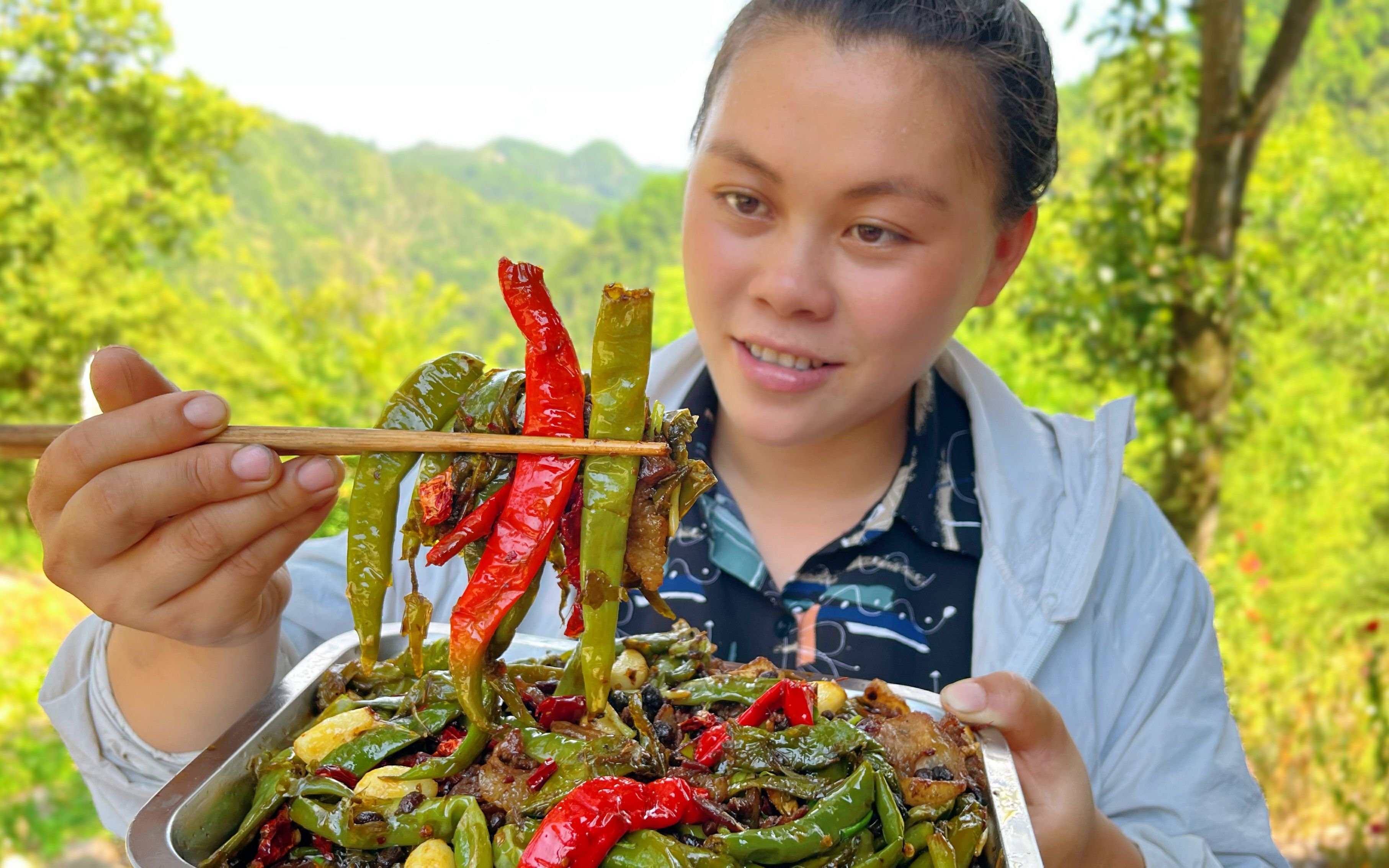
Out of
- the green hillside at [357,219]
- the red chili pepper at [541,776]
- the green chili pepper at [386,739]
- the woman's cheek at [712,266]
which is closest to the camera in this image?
the red chili pepper at [541,776]

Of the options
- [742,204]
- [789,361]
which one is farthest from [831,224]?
[789,361]

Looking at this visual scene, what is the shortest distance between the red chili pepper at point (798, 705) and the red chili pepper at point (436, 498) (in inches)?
30.5

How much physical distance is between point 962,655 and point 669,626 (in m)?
0.88

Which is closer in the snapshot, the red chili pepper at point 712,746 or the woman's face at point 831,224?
the red chili pepper at point 712,746

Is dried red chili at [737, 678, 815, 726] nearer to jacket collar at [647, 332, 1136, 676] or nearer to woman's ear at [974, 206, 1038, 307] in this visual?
jacket collar at [647, 332, 1136, 676]

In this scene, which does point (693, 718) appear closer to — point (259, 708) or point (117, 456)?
point (259, 708)

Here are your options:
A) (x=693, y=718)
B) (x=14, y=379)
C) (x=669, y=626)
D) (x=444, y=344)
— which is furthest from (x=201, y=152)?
(x=693, y=718)

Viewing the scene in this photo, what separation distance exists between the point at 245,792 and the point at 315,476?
63cm

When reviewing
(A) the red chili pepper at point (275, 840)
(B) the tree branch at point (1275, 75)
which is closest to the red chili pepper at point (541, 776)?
(A) the red chili pepper at point (275, 840)

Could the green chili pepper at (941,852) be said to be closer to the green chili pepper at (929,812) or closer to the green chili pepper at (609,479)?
the green chili pepper at (929,812)

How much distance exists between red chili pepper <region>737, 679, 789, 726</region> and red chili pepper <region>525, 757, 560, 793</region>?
390 mm

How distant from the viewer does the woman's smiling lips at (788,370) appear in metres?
2.69

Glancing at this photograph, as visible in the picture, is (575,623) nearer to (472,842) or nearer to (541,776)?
(541,776)

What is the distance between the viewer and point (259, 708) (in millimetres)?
2117
